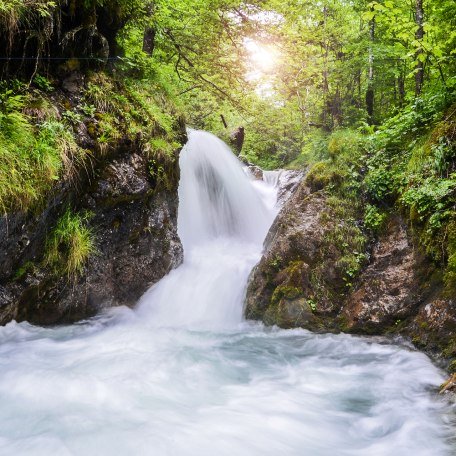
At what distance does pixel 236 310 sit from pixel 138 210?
2.27 m

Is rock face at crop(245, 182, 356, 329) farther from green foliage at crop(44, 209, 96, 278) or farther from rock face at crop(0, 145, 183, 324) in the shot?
green foliage at crop(44, 209, 96, 278)

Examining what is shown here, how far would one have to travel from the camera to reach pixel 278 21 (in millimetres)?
6859

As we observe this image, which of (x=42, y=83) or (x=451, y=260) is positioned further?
(x=42, y=83)

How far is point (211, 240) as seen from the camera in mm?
8258

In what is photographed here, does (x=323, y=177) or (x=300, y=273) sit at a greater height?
(x=323, y=177)

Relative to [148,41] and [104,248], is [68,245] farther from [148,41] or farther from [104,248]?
[148,41]

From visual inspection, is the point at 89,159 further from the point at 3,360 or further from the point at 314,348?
the point at 314,348

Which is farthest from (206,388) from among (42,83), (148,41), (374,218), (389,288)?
(148,41)

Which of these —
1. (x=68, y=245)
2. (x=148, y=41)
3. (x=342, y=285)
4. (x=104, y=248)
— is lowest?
(x=342, y=285)

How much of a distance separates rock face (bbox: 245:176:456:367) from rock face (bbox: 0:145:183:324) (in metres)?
1.84

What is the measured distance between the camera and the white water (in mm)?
2676

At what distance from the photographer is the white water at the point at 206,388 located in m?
2.68

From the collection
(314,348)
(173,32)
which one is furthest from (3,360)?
(173,32)

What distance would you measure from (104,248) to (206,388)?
109 inches
